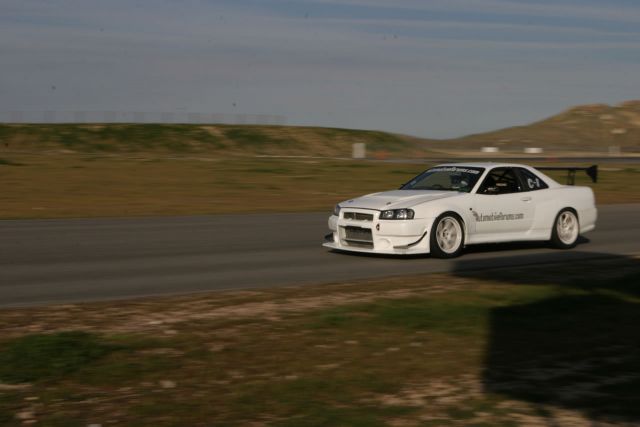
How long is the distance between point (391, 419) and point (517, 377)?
1.36 meters

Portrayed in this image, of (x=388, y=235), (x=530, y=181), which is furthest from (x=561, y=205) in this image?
(x=388, y=235)

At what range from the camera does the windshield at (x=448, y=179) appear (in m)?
14.2

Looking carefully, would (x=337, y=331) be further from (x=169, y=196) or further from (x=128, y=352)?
(x=169, y=196)

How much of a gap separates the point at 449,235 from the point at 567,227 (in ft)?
8.76

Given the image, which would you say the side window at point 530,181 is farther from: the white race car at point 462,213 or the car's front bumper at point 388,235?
the car's front bumper at point 388,235

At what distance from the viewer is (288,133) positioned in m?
97.1

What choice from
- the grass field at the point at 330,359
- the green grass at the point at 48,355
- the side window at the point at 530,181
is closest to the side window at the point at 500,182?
the side window at the point at 530,181

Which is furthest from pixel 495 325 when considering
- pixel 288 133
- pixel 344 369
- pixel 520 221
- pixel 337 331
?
pixel 288 133

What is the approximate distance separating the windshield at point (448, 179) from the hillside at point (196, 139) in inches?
2337

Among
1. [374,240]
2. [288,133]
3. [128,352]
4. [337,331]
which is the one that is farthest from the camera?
[288,133]

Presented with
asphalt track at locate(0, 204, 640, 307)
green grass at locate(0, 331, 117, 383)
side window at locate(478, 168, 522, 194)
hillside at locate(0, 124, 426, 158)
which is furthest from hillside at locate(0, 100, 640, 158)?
green grass at locate(0, 331, 117, 383)

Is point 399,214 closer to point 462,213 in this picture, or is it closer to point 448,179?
point 462,213

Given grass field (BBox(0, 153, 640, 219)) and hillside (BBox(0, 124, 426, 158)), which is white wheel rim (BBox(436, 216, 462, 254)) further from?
hillside (BBox(0, 124, 426, 158))

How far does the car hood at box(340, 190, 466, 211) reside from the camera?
43.7ft
